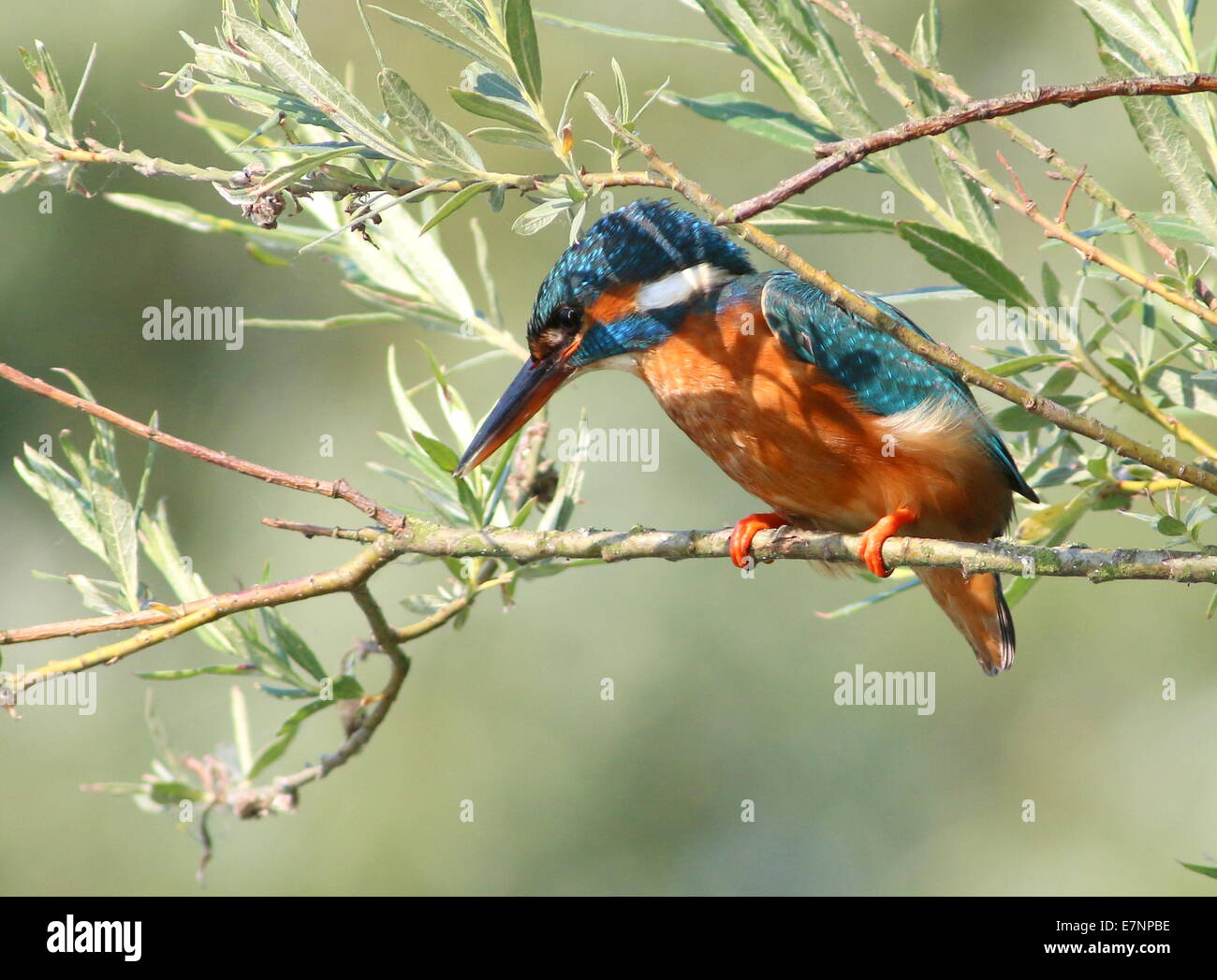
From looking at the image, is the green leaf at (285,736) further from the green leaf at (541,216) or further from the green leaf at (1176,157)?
the green leaf at (1176,157)

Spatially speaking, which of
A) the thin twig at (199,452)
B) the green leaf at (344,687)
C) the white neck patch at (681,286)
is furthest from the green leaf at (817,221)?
the green leaf at (344,687)

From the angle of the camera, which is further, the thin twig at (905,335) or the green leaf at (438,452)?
the green leaf at (438,452)

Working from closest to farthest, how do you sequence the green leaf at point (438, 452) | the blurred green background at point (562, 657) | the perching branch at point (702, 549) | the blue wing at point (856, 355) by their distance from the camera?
the perching branch at point (702, 549), the green leaf at point (438, 452), the blue wing at point (856, 355), the blurred green background at point (562, 657)

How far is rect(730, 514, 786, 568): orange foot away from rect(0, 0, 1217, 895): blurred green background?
181 cm

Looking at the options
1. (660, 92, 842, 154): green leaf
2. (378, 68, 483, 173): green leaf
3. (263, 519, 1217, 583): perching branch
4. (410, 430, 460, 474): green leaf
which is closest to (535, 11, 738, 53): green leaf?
(660, 92, 842, 154): green leaf

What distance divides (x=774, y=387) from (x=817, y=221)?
1.35 ft

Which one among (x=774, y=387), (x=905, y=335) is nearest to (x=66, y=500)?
(x=774, y=387)

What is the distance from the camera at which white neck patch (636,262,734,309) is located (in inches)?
96.9

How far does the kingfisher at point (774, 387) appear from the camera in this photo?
2.31 metres

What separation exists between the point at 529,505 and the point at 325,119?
0.77m

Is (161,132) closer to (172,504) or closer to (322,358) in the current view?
(322,358)

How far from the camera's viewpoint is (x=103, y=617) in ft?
5.25

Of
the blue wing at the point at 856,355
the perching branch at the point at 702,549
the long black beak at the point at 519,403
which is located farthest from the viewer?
the blue wing at the point at 856,355

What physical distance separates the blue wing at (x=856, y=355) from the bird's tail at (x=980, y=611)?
315 mm
